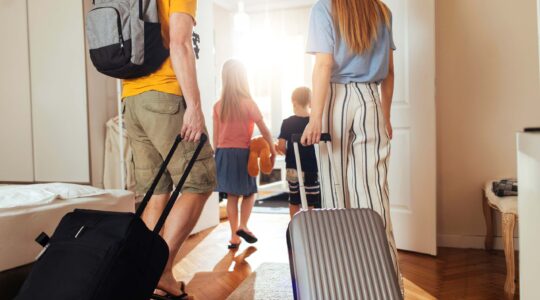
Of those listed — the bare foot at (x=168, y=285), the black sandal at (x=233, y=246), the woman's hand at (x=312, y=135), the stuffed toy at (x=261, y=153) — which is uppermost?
the woman's hand at (x=312, y=135)

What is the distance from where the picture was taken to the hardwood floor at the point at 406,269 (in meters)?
2.09

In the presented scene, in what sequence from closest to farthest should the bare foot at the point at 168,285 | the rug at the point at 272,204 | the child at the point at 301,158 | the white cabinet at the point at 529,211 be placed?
the white cabinet at the point at 529,211 < the bare foot at the point at 168,285 < the child at the point at 301,158 < the rug at the point at 272,204

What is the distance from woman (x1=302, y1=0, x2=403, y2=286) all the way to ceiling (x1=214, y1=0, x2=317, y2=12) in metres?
4.60

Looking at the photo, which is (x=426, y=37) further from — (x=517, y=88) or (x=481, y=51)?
(x=517, y=88)

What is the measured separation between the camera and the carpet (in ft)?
6.55

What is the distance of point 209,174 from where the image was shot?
1.71 metres

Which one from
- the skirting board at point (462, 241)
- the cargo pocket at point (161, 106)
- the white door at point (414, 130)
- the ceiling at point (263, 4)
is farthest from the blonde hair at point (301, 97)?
the ceiling at point (263, 4)

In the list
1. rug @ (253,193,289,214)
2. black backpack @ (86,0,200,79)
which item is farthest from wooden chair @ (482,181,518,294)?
rug @ (253,193,289,214)

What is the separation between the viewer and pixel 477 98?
2.87 m

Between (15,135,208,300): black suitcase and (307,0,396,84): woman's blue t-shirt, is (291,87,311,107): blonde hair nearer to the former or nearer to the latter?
(307,0,396,84): woman's blue t-shirt

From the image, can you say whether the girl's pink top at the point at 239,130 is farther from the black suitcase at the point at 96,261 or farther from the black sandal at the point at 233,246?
the black suitcase at the point at 96,261

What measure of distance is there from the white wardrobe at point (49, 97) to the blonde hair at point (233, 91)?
3.39 feet

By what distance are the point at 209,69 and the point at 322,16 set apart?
2020 mm

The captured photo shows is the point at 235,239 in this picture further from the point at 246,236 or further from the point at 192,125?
the point at 192,125
